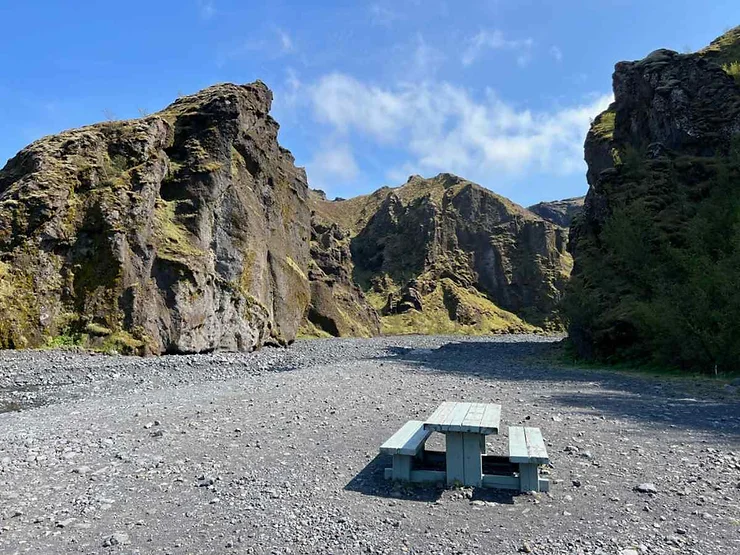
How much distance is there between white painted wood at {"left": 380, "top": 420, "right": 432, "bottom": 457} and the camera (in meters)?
5.55

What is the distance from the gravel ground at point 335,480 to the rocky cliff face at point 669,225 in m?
6.14

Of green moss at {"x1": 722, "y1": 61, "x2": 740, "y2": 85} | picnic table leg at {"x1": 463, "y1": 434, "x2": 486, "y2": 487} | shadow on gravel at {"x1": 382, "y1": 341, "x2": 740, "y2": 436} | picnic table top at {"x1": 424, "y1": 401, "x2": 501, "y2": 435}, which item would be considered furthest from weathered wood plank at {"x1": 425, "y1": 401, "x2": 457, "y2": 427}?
green moss at {"x1": 722, "y1": 61, "x2": 740, "y2": 85}

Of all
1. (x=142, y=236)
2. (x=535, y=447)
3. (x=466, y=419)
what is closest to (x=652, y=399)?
(x=535, y=447)

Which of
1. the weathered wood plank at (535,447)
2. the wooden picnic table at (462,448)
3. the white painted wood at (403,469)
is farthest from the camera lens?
the white painted wood at (403,469)

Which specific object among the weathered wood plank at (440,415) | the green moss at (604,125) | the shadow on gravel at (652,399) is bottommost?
the shadow on gravel at (652,399)

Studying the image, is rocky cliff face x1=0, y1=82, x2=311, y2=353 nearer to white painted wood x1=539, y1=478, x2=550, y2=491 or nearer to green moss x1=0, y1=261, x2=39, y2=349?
green moss x1=0, y1=261, x2=39, y2=349

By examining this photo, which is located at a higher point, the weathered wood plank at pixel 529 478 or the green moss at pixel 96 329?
the green moss at pixel 96 329

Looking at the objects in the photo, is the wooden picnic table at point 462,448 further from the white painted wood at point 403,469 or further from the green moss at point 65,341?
the green moss at point 65,341

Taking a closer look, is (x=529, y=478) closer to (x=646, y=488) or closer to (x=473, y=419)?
Result: (x=473, y=419)

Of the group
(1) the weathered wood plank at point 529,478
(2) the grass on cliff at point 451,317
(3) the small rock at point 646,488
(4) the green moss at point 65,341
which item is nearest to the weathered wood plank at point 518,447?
(1) the weathered wood plank at point 529,478

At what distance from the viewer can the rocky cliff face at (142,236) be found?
990 inches

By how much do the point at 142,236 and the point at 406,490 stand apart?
2788 centimetres

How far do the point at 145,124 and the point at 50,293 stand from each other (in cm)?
1462

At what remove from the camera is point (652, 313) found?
60.4 ft
